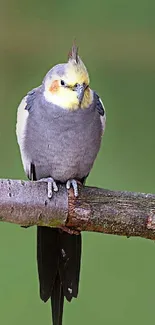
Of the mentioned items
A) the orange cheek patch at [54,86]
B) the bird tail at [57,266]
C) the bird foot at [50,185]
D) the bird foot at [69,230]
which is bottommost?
the bird tail at [57,266]

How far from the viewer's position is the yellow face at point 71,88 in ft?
3.55

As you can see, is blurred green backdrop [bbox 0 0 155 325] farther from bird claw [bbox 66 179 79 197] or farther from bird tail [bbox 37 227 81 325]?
bird claw [bbox 66 179 79 197]

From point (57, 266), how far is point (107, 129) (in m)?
1.11

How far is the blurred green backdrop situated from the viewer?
71.8 inches

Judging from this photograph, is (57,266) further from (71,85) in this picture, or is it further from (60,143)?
(71,85)


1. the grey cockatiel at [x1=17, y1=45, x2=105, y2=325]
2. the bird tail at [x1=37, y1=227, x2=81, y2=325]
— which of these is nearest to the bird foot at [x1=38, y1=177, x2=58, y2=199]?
the grey cockatiel at [x1=17, y1=45, x2=105, y2=325]

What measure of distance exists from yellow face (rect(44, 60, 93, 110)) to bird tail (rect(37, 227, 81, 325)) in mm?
252

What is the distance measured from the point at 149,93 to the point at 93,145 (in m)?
1.21

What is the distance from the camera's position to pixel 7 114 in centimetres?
222

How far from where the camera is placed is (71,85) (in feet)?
3.57

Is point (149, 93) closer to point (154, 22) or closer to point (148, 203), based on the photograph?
point (154, 22)

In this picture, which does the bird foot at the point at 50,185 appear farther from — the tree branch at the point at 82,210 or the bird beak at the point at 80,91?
the bird beak at the point at 80,91

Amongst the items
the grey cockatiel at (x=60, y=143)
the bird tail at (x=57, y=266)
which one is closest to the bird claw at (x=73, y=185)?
the grey cockatiel at (x=60, y=143)

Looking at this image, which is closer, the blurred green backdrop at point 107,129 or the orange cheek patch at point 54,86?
the orange cheek patch at point 54,86
